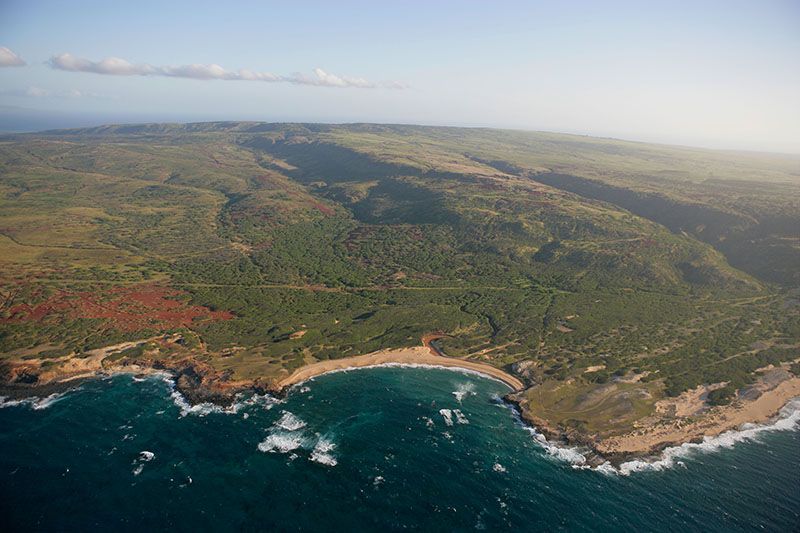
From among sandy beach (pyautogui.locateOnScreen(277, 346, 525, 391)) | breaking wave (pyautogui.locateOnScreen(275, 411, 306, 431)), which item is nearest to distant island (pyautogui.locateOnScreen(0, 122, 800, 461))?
sandy beach (pyautogui.locateOnScreen(277, 346, 525, 391))

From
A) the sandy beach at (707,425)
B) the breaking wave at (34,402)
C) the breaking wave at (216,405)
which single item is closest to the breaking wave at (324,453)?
the breaking wave at (216,405)

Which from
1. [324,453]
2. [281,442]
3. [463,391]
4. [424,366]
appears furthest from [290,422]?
[463,391]

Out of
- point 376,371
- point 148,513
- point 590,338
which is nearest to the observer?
point 148,513

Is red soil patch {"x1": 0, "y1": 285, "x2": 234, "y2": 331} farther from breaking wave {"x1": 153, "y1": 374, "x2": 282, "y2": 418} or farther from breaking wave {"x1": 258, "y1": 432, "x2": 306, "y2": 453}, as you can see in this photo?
breaking wave {"x1": 258, "y1": 432, "x2": 306, "y2": 453}

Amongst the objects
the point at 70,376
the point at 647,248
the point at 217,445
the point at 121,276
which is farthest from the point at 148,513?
the point at 647,248

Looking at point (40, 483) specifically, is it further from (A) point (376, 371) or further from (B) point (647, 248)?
(B) point (647, 248)

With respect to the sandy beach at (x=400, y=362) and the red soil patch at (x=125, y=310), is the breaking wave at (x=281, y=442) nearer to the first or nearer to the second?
the sandy beach at (x=400, y=362)

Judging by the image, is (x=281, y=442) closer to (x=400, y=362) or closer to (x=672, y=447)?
(x=400, y=362)
